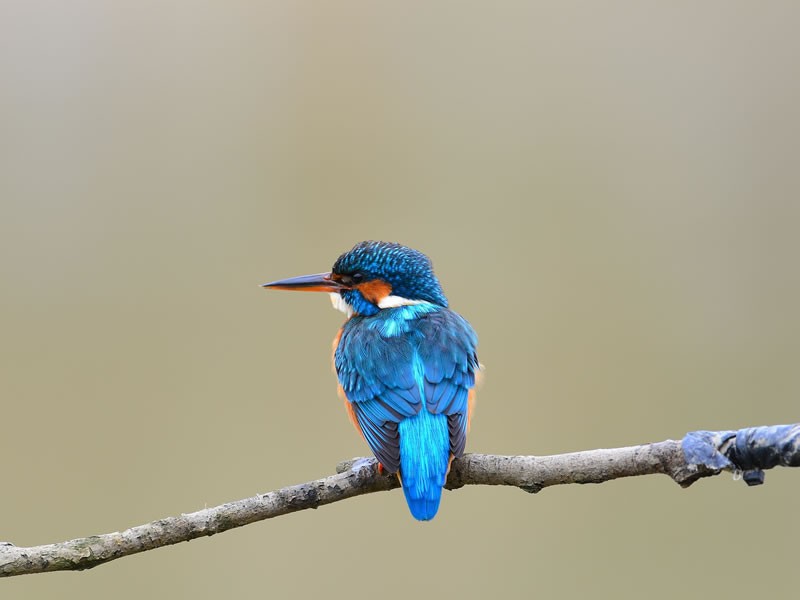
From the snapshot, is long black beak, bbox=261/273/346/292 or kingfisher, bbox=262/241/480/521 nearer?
kingfisher, bbox=262/241/480/521

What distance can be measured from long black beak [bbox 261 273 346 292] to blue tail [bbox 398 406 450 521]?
0.53 meters

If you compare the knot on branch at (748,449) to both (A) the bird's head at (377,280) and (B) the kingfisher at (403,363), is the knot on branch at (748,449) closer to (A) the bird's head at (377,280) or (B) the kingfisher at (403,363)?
(B) the kingfisher at (403,363)

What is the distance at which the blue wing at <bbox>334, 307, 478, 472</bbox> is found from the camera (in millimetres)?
1571

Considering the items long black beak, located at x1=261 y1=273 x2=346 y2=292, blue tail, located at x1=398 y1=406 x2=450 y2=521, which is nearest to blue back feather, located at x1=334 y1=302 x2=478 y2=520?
blue tail, located at x1=398 y1=406 x2=450 y2=521

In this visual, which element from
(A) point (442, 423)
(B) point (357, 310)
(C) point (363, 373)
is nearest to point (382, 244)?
(B) point (357, 310)

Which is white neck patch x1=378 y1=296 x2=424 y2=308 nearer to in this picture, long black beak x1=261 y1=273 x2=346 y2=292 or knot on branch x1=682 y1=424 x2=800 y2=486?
long black beak x1=261 y1=273 x2=346 y2=292

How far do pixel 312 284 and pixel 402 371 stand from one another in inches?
16.9

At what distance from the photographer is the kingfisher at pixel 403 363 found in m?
1.48

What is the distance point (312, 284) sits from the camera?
6.57 ft

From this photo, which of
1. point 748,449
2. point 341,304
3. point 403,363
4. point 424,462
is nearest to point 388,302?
point 341,304

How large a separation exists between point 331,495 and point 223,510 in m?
0.18

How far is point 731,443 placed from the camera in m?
1.11

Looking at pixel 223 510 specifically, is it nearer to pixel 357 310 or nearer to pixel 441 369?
pixel 441 369

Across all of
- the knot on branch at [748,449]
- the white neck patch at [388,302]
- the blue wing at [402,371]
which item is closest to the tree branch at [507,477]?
the knot on branch at [748,449]
